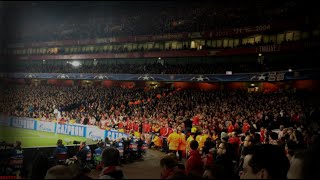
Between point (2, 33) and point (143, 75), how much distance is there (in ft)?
118

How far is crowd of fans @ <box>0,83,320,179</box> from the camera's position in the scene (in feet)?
17.7

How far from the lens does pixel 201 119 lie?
2189cm

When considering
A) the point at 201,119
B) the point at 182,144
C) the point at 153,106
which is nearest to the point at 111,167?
the point at 182,144

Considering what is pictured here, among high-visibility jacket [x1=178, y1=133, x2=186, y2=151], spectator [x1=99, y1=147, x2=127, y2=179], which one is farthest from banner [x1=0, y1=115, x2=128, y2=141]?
spectator [x1=99, y1=147, x2=127, y2=179]

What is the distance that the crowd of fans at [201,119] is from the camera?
5.38 meters

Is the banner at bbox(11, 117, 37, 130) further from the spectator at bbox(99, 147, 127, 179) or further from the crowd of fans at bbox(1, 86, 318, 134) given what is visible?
the spectator at bbox(99, 147, 127, 179)

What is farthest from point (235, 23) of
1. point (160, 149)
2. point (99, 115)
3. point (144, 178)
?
point (144, 178)

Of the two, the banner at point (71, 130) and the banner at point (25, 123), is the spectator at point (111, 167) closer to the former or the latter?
the banner at point (71, 130)

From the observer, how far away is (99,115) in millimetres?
28578

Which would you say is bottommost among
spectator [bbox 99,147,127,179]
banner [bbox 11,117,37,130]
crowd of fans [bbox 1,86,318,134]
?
banner [bbox 11,117,37,130]

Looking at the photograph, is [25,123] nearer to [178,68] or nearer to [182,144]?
[178,68]

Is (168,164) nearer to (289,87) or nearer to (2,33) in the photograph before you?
(2,33)

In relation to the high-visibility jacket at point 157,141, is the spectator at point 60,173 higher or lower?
higher

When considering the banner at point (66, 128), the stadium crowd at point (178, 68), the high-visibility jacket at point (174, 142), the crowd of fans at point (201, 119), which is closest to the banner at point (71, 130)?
the banner at point (66, 128)
